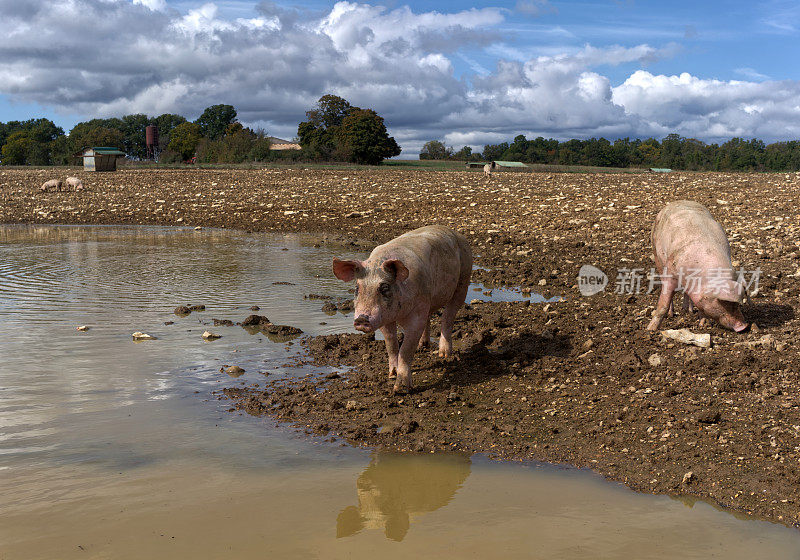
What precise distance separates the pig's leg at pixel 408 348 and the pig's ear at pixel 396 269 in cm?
55

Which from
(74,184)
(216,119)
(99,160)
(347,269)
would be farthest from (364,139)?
(347,269)

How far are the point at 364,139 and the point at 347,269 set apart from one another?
71.2 meters

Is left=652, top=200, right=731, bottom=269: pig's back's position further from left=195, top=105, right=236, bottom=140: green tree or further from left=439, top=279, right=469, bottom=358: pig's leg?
left=195, top=105, right=236, bottom=140: green tree

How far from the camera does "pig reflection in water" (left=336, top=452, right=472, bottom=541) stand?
501 centimetres

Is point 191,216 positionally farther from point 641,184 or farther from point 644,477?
point 644,477

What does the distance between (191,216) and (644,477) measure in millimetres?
23668

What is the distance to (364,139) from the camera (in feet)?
252

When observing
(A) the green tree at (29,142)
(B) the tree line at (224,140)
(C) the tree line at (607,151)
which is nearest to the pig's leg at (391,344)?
(B) the tree line at (224,140)

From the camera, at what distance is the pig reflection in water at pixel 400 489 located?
501cm

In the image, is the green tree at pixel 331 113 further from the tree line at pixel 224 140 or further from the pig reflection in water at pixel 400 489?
the pig reflection in water at pixel 400 489

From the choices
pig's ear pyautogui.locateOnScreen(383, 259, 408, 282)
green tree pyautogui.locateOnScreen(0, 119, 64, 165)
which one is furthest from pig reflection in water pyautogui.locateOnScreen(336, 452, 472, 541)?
green tree pyautogui.locateOnScreen(0, 119, 64, 165)

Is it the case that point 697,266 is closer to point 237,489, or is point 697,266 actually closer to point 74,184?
point 237,489

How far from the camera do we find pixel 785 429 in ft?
19.9

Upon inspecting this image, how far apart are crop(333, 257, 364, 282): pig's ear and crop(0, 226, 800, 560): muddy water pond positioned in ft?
5.49
